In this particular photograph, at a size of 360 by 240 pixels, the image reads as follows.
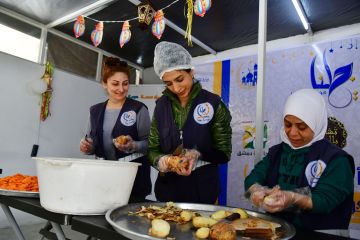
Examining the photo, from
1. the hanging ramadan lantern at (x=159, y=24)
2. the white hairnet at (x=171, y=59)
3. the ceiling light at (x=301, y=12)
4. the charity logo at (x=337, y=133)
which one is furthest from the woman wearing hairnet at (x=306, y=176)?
the ceiling light at (x=301, y=12)

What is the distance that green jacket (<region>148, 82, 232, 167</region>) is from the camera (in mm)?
1488

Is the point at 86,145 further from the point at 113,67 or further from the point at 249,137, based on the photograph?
the point at 249,137

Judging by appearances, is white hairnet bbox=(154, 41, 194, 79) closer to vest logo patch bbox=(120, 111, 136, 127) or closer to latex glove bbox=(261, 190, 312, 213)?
vest logo patch bbox=(120, 111, 136, 127)

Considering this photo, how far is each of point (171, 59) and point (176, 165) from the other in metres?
0.62

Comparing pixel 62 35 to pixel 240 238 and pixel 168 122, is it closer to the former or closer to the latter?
pixel 168 122

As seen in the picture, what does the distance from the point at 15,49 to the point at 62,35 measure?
0.76 m

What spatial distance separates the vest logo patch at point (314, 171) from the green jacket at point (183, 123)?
0.42 m

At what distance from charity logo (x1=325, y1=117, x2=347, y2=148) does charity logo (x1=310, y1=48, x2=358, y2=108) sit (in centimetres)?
14

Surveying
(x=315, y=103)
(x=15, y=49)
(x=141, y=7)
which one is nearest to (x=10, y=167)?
(x=15, y=49)

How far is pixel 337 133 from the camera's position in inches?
91.1

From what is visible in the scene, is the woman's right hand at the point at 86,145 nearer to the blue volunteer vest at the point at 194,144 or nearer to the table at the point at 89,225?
the blue volunteer vest at the point at 194,144

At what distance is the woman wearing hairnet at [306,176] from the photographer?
97cm

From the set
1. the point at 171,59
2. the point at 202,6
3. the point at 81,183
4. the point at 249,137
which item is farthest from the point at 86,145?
the point at 249,137

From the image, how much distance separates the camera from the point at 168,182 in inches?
61.7
